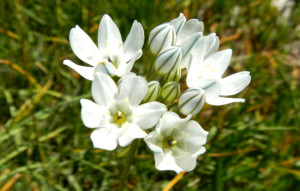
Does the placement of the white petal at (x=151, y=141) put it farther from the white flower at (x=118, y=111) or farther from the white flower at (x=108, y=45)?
the white flower at (x=108, y=45)

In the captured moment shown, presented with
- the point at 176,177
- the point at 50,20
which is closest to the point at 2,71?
the point at 50,20

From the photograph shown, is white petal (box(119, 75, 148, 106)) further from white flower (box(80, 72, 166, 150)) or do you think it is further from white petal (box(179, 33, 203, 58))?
white petal (box(179, 33, 203, 58))

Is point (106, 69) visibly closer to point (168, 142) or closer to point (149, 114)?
point (149, 114)

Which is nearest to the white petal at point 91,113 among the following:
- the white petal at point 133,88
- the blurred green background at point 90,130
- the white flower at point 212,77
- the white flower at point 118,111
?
the white flower at point 118,111

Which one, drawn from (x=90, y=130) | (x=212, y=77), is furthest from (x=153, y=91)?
(x=90, y=130)

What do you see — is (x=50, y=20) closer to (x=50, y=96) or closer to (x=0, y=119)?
(x=50, y=96)

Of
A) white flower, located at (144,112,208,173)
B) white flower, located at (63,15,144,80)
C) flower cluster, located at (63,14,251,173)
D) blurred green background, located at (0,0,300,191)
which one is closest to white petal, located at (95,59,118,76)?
flower cluster, located at (63,14,251,173)

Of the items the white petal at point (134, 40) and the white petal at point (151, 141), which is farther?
the white petal at point (134, 40)
